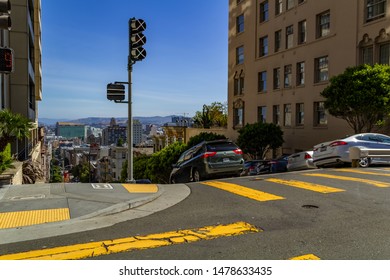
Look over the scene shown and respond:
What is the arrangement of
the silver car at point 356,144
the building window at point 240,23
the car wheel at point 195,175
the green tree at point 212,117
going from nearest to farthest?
the car wheel at point 195,175, the silver car at point 356,144, the building window at point 240,23, the green tree at point 212,117

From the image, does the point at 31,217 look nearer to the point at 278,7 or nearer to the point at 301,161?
the point at 301,161

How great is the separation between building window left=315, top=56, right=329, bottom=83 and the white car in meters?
12.1

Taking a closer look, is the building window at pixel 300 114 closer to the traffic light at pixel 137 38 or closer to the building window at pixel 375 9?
the building window at pixel 375 9

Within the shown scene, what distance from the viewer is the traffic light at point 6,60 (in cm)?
631

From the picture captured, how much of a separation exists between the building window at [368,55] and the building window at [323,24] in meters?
3.99

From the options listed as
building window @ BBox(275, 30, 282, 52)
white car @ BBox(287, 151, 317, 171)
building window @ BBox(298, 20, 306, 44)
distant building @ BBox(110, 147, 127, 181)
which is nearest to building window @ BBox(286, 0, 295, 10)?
building window @ BBox(298, 20, 306, 44)

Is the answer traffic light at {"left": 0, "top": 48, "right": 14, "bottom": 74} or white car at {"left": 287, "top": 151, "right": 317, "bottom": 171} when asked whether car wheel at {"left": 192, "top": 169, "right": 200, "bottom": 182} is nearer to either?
white car at {"left": 287, "top": 151, "right": 317, "bottom": 171}

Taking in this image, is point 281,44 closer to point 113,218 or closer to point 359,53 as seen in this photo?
point 359,53

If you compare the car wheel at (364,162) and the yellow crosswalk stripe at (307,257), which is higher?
the car wheel at (364,162)

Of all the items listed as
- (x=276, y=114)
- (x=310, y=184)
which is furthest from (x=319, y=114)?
(x=310, y=184)

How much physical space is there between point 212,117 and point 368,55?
1149 inches

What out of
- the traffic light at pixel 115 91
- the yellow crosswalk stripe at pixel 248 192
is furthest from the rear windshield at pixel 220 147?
the traffic light at pixel 115 91

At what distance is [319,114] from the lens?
28.7 metres
